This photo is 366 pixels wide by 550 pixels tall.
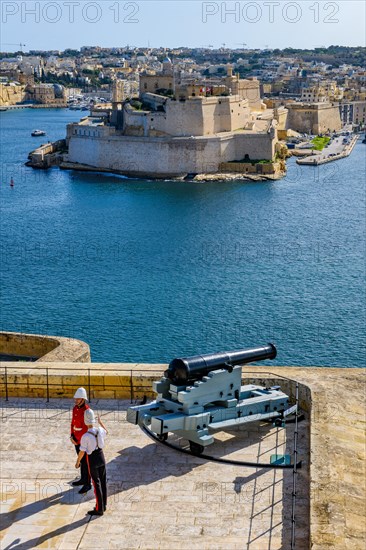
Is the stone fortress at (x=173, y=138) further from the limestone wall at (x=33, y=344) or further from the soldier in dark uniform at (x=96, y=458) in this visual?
the soldier in dark uniform at (x=96, y=458)

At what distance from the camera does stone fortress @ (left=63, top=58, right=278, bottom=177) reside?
127 ft

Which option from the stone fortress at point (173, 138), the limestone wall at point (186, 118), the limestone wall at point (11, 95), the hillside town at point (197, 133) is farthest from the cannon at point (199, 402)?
the limestone wall at point (11, 95)

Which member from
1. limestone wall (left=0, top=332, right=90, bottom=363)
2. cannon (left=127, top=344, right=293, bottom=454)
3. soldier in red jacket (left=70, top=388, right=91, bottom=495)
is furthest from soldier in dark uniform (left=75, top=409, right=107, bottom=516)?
limestone wall (left=0, top=332, right=90, bottom=363)

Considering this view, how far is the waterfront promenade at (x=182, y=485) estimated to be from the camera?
3645 mm

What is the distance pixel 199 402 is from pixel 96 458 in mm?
747

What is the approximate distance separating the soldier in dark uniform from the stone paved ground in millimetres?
72

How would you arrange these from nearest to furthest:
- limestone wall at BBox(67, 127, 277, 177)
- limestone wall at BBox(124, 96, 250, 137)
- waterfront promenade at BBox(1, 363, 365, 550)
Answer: waterfront promenade at BBox(1, 363, 365, 550), limestone wall at BBox(67, 127, 277, 177), limestone wall at BBox(124, 96, 250, 137)

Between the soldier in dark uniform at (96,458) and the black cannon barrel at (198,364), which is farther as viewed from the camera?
the black cannon barrel at (198,364)

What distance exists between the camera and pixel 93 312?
1728 centimetres

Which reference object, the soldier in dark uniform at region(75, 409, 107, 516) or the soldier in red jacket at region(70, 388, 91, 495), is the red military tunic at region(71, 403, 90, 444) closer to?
the soldier in red jacket at region(70, 388, 91, 495)

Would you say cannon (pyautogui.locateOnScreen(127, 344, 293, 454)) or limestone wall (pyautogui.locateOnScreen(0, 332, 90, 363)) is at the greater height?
cannon (pyautogui.locateOnScreen(127, 344, 293, 454))

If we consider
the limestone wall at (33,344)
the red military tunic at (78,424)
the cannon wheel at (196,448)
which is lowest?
the limestone wall at (33,344)

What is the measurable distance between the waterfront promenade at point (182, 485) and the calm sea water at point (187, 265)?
974 cm

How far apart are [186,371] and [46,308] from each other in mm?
13700
